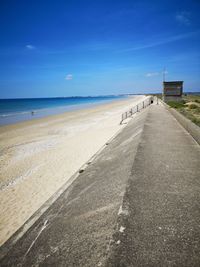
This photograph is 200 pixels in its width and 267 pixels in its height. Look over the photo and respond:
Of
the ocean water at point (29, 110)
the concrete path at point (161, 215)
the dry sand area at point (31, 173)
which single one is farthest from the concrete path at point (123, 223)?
the ocean water at point (29, 110)

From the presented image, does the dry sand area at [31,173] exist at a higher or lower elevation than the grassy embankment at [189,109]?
lower

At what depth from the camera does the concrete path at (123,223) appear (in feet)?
8.66

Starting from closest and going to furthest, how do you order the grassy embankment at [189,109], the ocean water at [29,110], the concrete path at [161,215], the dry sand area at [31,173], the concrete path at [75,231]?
the concrete path at [161,215] < the concrete path at [75,231] < the dry sand area at [31,173] < the grassy embankment at [189,109] < the ocean water at [29,110]

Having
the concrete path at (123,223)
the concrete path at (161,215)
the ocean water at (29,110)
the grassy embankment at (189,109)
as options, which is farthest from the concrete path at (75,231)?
the ocean water at (29,110)

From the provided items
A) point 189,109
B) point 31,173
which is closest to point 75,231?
point 31,173

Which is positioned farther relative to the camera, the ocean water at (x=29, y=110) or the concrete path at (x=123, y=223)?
the ocean water at (x=29, y=110)

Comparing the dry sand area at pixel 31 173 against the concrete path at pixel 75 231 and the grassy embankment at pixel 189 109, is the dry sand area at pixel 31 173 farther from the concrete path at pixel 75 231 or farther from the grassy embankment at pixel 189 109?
the grassy embankment at pixel 189 109

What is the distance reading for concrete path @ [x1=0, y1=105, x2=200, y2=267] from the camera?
104 inches

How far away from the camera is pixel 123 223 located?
3.19 metres

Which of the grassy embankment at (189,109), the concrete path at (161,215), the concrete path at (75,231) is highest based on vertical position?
the grassy embankment at (189,109)

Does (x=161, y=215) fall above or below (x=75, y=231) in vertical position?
above

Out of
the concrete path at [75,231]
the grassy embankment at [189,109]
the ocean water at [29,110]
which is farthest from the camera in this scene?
the ocean water at [29,110]

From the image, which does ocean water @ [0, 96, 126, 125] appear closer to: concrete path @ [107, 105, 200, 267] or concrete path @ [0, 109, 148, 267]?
concrete path @ [0, 109, 148, 267]

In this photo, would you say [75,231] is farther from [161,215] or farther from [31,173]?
[31,173]
